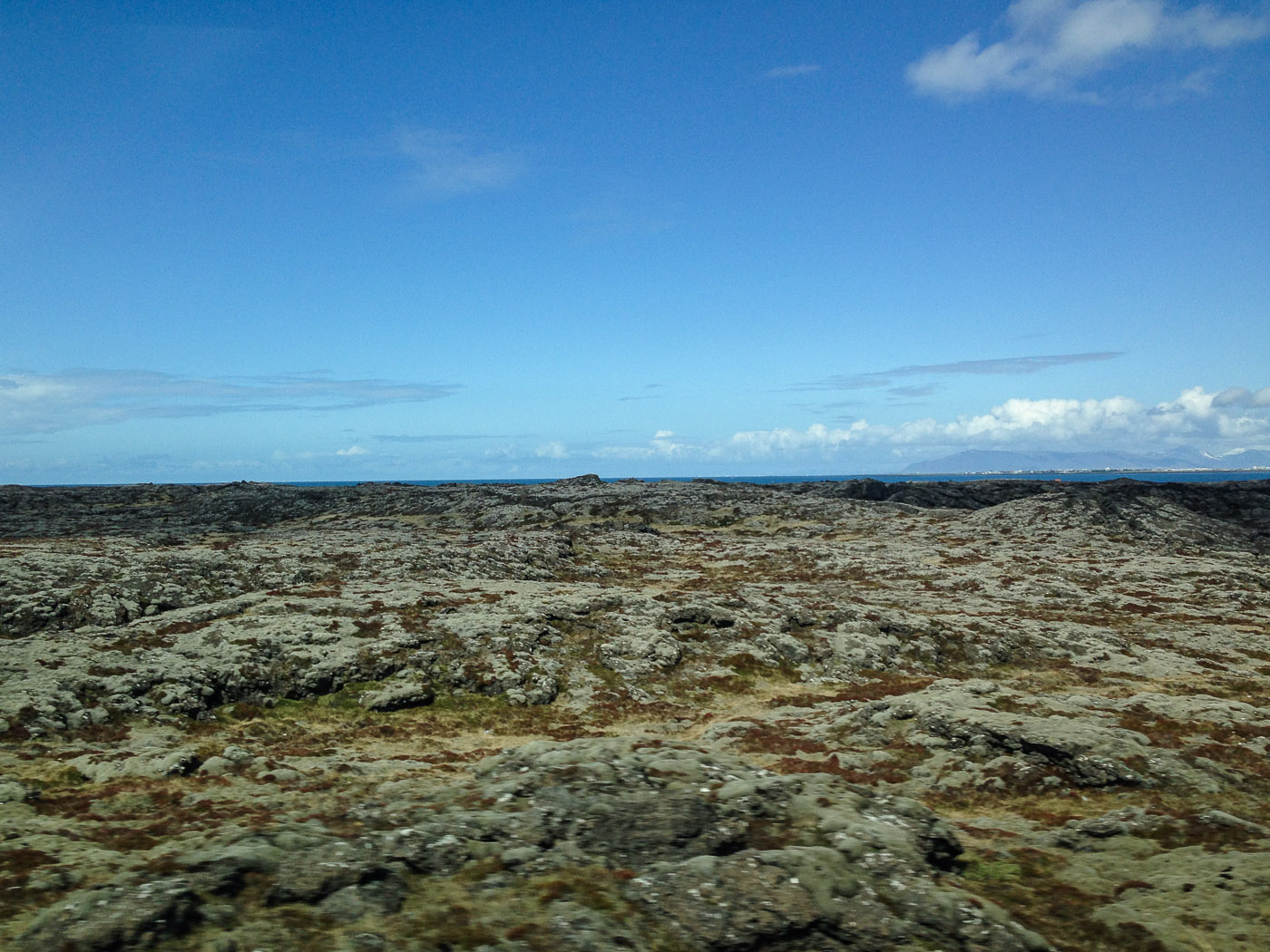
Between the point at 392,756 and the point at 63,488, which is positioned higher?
the point at 63,488

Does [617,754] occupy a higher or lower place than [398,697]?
higher

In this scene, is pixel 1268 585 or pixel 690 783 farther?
pixel 1268 585

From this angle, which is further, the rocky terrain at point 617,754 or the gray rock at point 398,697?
the gray rock at point 398,697

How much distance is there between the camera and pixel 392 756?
27891mm

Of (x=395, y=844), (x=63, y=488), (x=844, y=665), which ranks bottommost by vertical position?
(x=844, y=665)

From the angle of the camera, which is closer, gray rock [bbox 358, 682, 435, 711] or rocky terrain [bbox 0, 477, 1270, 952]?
rocky terrain [bbox 0, 477, 1270, 952]

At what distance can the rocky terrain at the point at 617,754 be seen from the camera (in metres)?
15.0

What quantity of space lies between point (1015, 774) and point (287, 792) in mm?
25506

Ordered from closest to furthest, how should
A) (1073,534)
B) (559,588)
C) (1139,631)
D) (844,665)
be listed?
(844,665), (1139,631), (559,588), (1073,534)

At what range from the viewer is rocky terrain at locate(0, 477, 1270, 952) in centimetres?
1498

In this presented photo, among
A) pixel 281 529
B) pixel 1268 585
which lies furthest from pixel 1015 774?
pixel 281 529

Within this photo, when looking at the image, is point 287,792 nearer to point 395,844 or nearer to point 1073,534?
point 395,844

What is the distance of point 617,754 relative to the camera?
22625mm

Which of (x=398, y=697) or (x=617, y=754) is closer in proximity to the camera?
(x=617, y=754)
